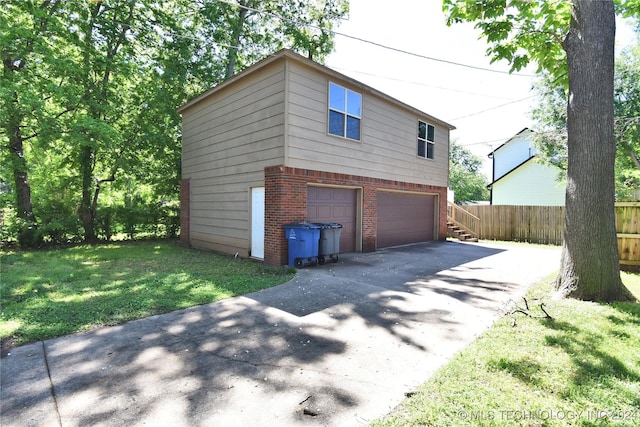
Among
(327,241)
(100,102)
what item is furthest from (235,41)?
(327,241)

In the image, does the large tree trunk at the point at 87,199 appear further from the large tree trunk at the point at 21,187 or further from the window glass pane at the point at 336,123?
the window glass pane at the point at 336,123

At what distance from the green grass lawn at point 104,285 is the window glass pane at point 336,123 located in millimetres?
4217

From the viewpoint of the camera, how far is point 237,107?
941 cm

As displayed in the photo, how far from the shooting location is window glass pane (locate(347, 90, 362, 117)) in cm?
948

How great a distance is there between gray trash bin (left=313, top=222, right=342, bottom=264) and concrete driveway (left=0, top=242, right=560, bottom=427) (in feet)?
7.73

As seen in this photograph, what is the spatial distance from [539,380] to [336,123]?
7703mm

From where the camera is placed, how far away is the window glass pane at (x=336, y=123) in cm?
895

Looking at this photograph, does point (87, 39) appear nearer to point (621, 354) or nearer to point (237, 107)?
point (237, 107)

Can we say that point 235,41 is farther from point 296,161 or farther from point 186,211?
point 296,161

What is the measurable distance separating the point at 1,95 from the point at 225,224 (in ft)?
23.3

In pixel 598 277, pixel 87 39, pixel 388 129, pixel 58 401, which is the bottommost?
pixel 58 401

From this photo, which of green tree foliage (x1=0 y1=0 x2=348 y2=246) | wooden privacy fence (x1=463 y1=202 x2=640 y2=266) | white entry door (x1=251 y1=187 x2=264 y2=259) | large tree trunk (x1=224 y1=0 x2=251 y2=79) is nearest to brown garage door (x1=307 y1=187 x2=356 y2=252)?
white entry door (x1=251 y1=187 x2=264 y2=259)

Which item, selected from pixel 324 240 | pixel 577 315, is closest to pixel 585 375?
pixel 577 315

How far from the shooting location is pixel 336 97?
29.7 feet
